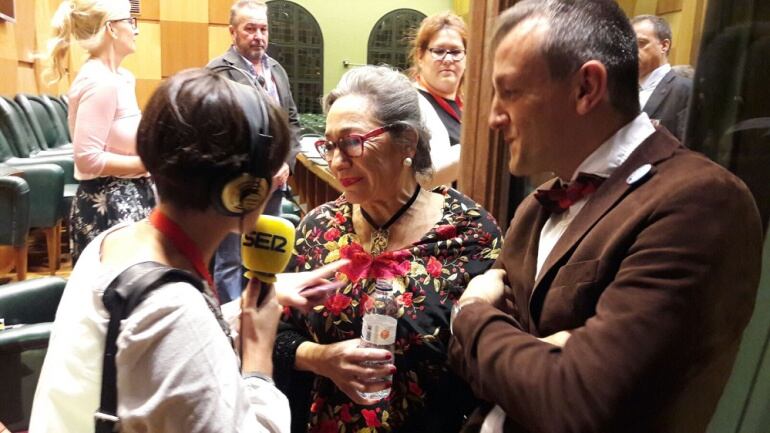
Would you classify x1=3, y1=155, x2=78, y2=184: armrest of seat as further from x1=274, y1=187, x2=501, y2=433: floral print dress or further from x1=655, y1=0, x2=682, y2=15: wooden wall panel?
x1=655, y1=0, x2=682, y2=15: wooden wall panel

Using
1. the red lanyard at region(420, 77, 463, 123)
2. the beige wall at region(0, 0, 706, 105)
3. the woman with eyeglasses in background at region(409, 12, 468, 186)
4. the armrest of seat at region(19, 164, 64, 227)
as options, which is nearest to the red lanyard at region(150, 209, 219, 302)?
the woman with eyeglasses in background at region(409, 12, 468, 186)

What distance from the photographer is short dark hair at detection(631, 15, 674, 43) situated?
115cm

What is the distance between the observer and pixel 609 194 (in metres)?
0.96

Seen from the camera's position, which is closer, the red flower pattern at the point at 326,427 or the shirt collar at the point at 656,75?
A: the shirt collar at the point at 656,75

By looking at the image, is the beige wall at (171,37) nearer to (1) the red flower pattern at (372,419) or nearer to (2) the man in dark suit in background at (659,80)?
(1) the red flower pattern at (372,419)

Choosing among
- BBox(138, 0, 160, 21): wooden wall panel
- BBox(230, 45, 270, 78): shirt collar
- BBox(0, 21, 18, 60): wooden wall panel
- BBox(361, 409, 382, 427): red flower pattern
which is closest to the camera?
BBox(361, 409, 382, 427): red flower pattern

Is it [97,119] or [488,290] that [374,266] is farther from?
[97,119]

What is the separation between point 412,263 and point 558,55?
0.66m

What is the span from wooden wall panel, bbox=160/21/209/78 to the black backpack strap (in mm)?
8857

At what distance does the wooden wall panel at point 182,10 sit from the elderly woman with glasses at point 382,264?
8326 millimetres

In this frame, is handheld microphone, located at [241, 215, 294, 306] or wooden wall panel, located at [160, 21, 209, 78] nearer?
handheld microphone, located at [241, 215, 294, 306]

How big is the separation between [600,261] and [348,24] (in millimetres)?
10975

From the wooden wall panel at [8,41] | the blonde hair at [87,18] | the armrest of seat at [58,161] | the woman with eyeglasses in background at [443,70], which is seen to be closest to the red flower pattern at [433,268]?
the woman with eyeglasses in background at [443,70]

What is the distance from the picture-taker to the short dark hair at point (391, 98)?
1545 mm
